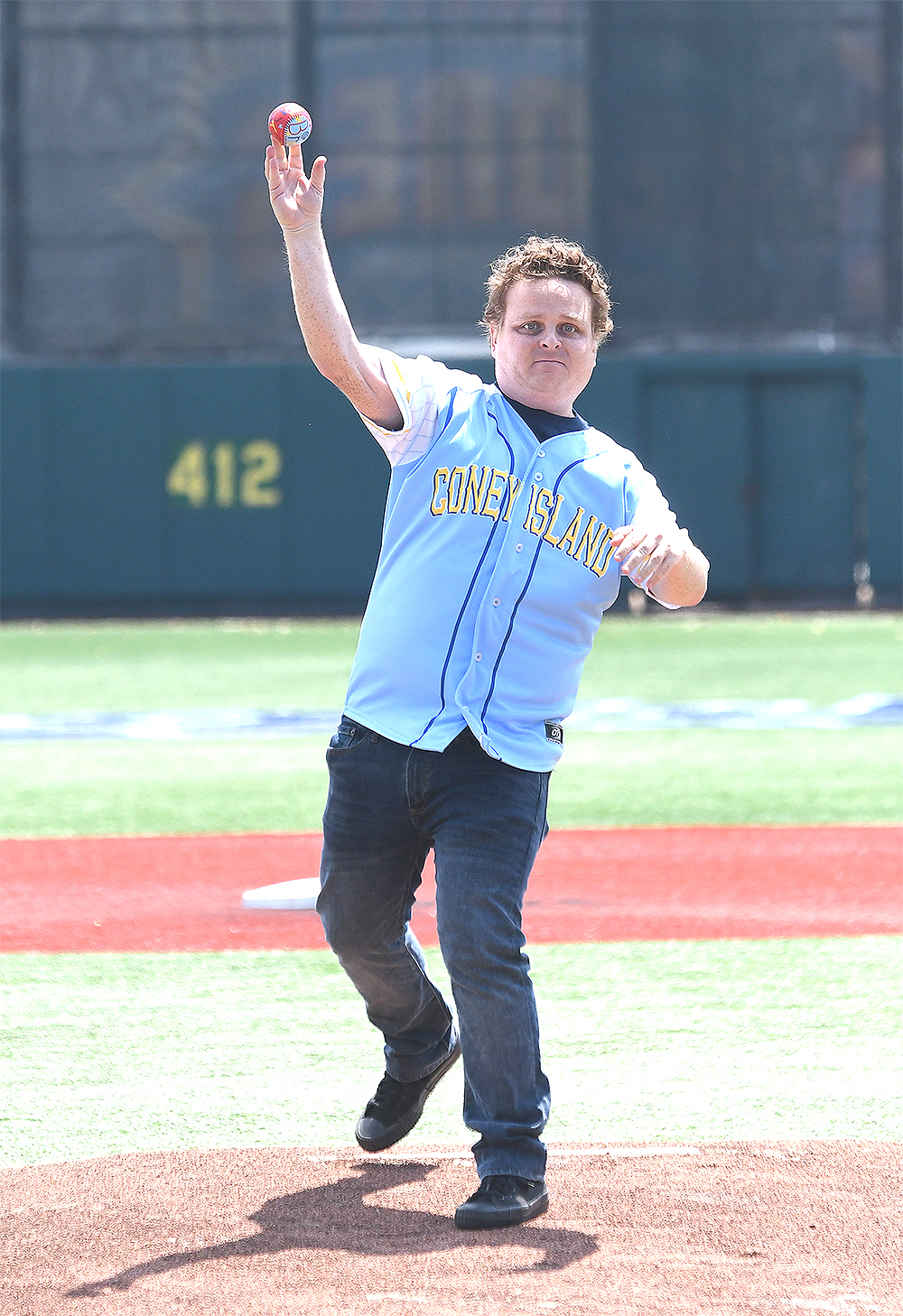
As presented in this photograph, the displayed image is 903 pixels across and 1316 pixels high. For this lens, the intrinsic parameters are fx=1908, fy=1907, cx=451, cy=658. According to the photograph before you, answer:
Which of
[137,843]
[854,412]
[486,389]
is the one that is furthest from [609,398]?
[486,389]

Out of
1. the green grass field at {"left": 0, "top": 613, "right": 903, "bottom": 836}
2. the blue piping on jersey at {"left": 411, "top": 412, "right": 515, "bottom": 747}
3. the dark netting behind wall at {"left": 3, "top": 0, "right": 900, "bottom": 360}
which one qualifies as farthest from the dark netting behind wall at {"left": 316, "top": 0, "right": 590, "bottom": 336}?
the blue piping on jersey at {"left": 411, "top": 412, "right": 515, "bottom": 747}

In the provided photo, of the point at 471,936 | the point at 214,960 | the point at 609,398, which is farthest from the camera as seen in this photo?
the point at 609,398

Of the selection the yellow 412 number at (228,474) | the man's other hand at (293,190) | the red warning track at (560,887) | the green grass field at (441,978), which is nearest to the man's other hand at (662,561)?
the man's other hand at (293,190)

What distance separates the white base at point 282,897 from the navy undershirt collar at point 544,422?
11.4ft

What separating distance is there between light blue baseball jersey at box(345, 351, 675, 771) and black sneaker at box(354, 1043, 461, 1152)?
0.90 meters

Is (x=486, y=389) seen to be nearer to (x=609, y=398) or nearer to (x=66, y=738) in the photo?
(x=66, y=738)

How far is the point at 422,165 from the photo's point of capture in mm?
26859

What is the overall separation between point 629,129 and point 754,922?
69.8 ft

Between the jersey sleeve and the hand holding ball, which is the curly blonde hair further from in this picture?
the hand holding ball

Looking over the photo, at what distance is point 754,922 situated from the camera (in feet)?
23.7

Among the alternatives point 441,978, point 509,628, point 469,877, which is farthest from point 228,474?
point 469,877

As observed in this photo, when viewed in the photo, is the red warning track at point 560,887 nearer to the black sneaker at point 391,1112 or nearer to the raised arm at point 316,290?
the black sneaker at point 391,1112

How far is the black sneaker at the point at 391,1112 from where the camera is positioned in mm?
4395

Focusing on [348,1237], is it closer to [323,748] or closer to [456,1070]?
[456,1070]
